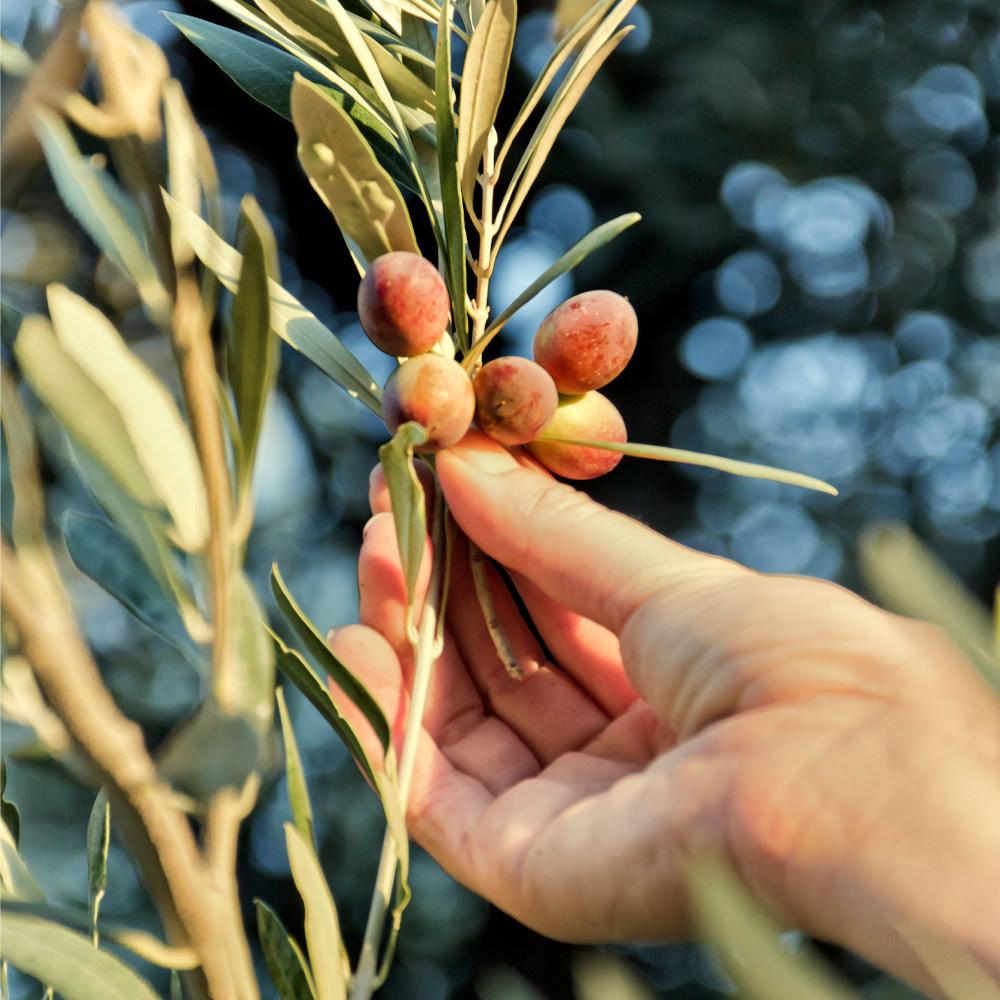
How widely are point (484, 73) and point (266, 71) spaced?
0.15 meters

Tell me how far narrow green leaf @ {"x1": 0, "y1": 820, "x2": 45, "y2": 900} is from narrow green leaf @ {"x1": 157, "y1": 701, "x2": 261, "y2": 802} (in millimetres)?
182

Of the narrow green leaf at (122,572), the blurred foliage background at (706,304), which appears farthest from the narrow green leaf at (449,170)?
the blurred foliage background at (706,304)

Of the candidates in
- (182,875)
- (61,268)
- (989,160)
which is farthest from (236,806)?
(989,160)

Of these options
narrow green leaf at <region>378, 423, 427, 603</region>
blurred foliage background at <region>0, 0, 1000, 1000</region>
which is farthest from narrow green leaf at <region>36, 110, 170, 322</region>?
blurred foliage background at <region>0, 0, 1000, 1000</region>

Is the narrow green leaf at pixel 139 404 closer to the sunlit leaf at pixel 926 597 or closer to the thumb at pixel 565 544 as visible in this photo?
the sunlit leaf at pixel 926 597

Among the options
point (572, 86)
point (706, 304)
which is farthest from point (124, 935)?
point (706, 304)

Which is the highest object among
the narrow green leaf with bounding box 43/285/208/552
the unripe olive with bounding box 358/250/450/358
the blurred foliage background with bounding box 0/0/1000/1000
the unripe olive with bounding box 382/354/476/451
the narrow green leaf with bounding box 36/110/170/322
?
the narrow green leaf with bounding box 36/110/170/322

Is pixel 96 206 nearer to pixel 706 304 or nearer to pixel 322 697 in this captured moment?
pixel 322 697

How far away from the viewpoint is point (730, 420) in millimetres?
2715

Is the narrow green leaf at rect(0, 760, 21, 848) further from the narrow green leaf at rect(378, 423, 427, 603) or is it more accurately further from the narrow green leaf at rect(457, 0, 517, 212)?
the narrow green leaf at rect(457, 0, 517, 212)

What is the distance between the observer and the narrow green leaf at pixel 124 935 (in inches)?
14.4

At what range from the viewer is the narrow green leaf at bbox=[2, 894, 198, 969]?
14.4 inches

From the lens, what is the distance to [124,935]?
0.41m

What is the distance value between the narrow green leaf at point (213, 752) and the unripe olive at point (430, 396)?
273mm
